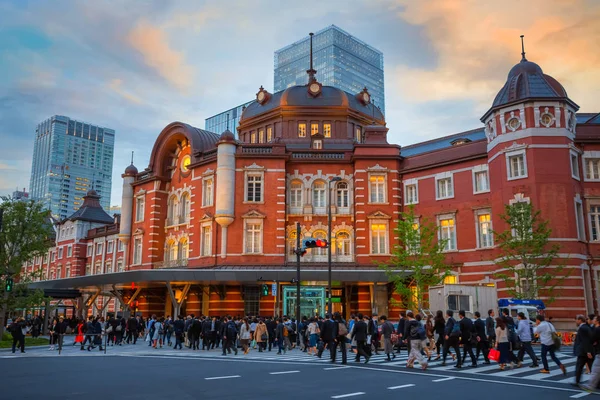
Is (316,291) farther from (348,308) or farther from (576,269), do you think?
(576,269)

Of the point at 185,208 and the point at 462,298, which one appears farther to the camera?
the point at 185,208

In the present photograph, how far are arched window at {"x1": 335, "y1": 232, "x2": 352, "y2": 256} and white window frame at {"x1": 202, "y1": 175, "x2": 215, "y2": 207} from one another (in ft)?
31.6

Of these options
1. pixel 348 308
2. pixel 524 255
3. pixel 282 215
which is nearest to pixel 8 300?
pixel 282 215

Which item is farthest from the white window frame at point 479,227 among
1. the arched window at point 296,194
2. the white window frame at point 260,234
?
the white window frame at point 260,234

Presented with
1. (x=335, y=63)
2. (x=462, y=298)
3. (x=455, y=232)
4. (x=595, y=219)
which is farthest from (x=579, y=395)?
(x=335, y=63)

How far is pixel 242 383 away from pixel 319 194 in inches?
1077

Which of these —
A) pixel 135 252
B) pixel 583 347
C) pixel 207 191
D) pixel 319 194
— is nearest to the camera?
pixel 583 347

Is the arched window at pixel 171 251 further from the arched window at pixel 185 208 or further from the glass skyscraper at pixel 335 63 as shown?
the glass skyscraper at pixel 335 63

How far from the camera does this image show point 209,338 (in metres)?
25.8

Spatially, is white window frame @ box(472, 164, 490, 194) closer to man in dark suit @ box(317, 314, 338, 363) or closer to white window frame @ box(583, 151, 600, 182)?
white window frame @ box(583, 151, 600, 182)

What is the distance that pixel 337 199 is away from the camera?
130 feet

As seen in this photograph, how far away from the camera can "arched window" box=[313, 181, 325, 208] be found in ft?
130

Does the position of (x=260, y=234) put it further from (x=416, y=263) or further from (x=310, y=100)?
(x=310, y=100)

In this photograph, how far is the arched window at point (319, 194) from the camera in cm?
3965
